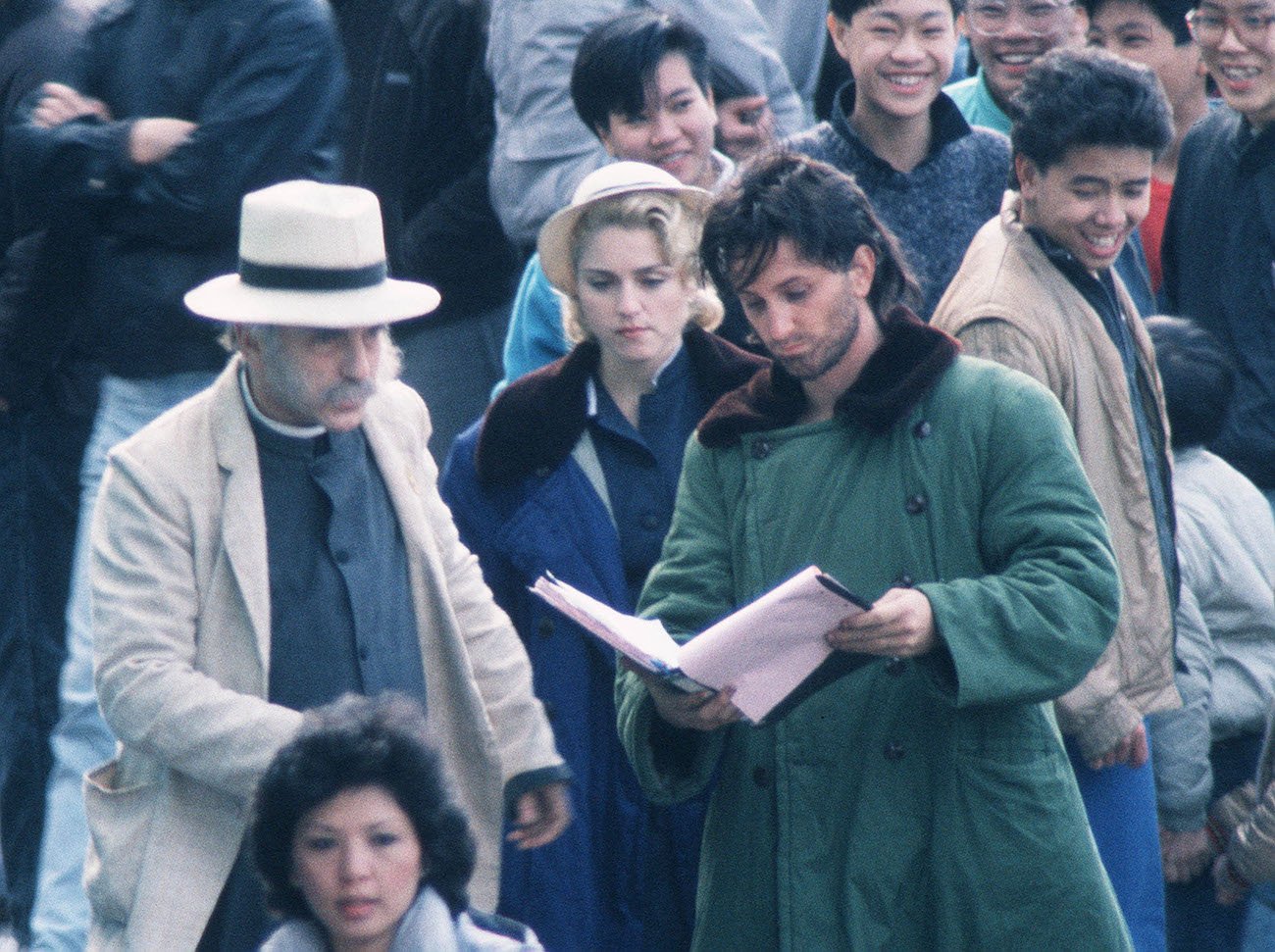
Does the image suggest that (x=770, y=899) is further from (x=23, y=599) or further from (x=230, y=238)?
(x=23, y=599)

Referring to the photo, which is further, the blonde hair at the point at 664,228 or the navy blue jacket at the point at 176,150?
the navy blue jacket at the point at 176,150

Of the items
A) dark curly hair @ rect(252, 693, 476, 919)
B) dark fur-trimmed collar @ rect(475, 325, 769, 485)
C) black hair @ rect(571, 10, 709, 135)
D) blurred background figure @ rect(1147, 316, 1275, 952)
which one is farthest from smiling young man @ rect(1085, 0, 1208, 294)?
dark curly hair @ rect(252, 693, 476, 919)

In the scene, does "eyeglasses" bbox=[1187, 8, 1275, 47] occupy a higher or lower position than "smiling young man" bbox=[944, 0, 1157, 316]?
higher

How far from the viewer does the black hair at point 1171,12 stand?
24.2ft

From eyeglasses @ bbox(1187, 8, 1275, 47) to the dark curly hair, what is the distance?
370 centimetres

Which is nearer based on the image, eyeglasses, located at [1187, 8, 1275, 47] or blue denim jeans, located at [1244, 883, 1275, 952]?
blue denim jeans, located at [1244, 883, 1275, 952]

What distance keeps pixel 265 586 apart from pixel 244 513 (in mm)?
142

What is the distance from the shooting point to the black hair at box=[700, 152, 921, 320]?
177 inches

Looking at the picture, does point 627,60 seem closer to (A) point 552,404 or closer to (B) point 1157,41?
(A) point 552,404

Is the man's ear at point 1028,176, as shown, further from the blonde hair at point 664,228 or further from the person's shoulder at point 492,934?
the person's shoulder at point 492,934

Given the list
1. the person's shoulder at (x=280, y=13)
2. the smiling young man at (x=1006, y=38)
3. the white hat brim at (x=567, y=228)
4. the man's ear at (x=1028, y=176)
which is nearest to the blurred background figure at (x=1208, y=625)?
the man's ear at (x=1028, y=176)

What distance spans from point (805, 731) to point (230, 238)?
91.8 inches

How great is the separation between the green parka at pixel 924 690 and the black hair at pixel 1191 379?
→ 1772mm

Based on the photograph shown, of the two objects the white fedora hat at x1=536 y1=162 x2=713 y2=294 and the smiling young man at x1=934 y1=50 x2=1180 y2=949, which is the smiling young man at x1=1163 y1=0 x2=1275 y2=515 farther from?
the white fedora hat at x1=536 y1=162 x2=713 y2=294
